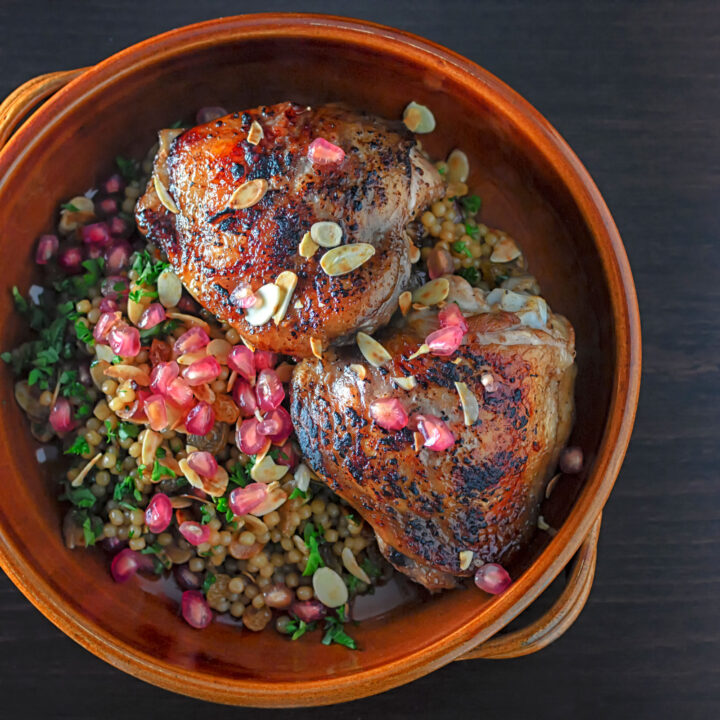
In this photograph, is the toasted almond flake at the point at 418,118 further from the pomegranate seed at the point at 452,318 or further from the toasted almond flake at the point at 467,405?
the toasted almond flake at the point at 467,405

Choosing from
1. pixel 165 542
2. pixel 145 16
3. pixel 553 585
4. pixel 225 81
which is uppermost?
pixel 145 16

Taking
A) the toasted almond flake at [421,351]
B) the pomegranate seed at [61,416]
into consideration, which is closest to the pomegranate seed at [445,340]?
the toasted almond flake at [421,351]

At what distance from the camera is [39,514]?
252cm

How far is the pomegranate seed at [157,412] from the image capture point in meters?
2.38

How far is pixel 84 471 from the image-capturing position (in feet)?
8.26

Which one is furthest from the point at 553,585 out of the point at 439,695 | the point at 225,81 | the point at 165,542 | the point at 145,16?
the point at 145,16

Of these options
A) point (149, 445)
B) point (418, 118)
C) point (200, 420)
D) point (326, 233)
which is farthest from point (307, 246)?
point (149, 445)

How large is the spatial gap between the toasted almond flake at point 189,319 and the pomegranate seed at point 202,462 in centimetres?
46

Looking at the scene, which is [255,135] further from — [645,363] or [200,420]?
[645,363]

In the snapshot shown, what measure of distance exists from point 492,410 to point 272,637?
131 centimetres

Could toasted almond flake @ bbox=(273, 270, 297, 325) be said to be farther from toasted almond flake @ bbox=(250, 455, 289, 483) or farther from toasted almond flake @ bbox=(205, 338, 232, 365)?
toasted almond flake @ bbox=(250, 455, 289, 483)

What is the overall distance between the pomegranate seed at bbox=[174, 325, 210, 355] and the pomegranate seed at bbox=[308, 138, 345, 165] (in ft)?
2.49

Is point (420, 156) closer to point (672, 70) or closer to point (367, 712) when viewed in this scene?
point (672, 70)

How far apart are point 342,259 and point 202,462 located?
921mm
